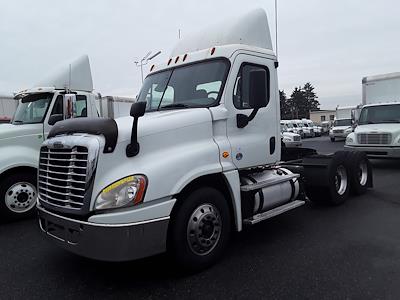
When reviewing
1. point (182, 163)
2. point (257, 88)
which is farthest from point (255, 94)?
point (182, 163)

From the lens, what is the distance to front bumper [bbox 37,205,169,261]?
3174 millimetres

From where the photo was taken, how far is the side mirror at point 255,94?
13.5 feet

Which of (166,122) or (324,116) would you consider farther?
(324,116)

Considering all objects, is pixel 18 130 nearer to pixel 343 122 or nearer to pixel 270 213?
pixel 270 213

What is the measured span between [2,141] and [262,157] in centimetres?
478

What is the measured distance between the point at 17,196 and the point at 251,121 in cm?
448

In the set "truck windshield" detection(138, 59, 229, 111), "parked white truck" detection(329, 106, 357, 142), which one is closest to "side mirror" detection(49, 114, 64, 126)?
"truck windshield" detection(138, 59, 229, 111)

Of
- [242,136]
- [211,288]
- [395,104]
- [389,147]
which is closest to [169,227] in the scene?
[211,288]

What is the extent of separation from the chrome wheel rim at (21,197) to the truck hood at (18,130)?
37.4 inches

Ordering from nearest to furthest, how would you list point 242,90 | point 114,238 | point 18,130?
point 114,238, point 242,90, point 18,130

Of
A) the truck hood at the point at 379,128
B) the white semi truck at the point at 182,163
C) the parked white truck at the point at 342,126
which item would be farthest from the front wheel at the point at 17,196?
the parked white truck at the point at 342,126

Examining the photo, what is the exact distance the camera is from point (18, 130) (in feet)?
21.3

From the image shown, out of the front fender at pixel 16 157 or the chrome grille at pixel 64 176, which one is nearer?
the chrome grille at pixel 64 176

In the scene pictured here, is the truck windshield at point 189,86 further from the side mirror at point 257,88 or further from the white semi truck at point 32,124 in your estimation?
the white semi truck at point 32,124
